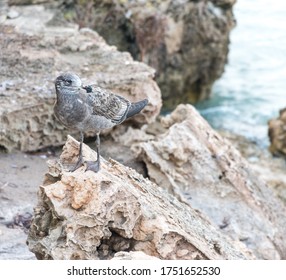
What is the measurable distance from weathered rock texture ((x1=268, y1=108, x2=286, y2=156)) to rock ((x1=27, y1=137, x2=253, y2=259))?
8918 millimetres

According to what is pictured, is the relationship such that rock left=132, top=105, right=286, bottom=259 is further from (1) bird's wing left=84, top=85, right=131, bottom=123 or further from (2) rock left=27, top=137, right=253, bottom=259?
(2) rock left=27, top=137, right=253, bottom=259

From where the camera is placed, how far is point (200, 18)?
1535cm

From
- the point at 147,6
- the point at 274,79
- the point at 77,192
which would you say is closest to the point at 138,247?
the point at 77,192

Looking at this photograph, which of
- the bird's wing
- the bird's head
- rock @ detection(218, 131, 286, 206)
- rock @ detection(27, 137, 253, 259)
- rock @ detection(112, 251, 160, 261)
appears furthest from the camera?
rock @ detection(218, 131, 286, 206)

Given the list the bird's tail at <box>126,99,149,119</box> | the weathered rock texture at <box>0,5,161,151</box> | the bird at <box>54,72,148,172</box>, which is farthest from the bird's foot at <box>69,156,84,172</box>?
the weathered rock texture at <box>0,5,161,151</box>

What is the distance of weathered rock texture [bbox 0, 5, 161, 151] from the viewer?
7.99 m

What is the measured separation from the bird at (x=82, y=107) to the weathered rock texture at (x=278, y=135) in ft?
27.7

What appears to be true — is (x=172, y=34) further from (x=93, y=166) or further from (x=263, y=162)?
(x=93, y=166)

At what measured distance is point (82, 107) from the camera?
5.27 m

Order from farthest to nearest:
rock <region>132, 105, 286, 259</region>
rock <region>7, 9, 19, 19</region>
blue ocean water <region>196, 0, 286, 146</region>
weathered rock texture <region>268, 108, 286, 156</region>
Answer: blue ocean water <region>196, 0, 286, 146</region>, weathered rock texture <region>268, 108, 286, 156</region>, rock <region>7, 9, 19, 19</region>, rock <region>132, 105, 286, 259</region>

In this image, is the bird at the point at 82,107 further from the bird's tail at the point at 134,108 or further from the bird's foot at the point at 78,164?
the bird's tail at the point at 134,108

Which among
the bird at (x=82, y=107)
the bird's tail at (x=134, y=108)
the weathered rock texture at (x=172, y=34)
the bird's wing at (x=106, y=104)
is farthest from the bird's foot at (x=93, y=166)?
the weathered rock texture at (x=172, y=34)

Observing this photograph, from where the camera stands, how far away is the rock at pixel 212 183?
23.9 ft
